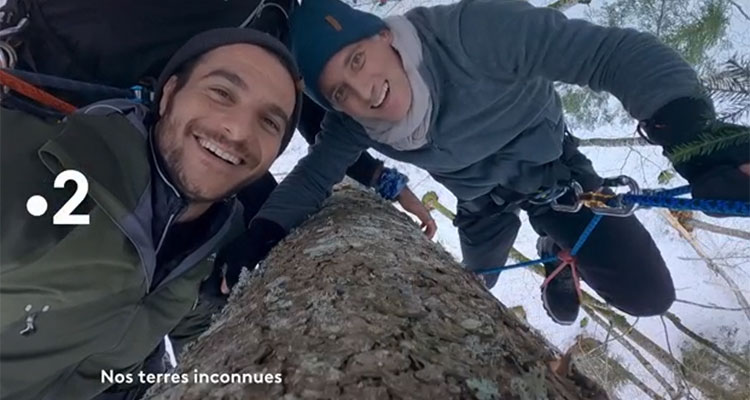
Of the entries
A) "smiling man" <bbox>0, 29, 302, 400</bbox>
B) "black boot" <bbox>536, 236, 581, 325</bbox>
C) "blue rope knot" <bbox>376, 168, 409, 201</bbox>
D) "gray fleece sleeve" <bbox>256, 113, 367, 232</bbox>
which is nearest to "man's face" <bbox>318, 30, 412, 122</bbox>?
"smiling man" <bbox>0, 29, 302, 400</bbox>

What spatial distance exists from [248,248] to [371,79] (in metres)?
0.61

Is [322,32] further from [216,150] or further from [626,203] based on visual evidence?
[626,203]

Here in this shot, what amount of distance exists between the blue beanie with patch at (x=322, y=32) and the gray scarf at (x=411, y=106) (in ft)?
0.23

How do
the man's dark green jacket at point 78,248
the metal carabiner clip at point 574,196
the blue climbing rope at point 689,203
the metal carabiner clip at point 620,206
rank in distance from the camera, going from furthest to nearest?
the metal carabiner clip at point 574,196 → the metal carabiner clip at point 620,206 → the man's dark green jacket at point 78,248 → the blue climbing rope at point 689,203

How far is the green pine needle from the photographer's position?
117 centimetres

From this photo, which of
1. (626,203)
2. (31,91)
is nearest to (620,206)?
(626,203)

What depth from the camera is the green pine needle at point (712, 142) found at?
117 cm

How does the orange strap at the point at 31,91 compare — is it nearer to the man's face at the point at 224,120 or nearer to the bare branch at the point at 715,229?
the man's face at the point at 224,120

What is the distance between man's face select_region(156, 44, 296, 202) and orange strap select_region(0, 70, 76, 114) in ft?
0.78

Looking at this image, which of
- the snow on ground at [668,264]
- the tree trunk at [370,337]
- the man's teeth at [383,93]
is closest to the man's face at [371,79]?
the man's teeth at [383,93]

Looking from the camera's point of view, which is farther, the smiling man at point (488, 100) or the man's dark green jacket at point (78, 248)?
the smiling man at point (488, 100)

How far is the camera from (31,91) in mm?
1439

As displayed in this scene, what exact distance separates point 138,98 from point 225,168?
33 centimetres

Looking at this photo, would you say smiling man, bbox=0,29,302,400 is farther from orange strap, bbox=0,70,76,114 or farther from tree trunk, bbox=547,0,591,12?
tree trunk, bbox=547,0,591,12
